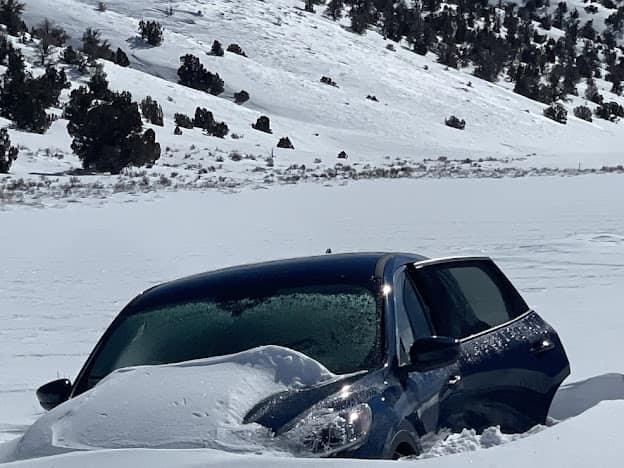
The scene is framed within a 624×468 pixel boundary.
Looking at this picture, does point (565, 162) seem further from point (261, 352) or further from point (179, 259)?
point (261, 352)

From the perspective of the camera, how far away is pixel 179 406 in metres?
3.85

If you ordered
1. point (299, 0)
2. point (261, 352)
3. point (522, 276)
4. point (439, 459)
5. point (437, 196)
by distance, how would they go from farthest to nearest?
point (299, 0) → point (437, 196) → point (522, 276) → point (261, 352) → point (439, 459)

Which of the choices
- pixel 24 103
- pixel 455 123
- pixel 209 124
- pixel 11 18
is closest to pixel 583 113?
pixel 455 123

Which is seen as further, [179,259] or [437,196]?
[437,196]

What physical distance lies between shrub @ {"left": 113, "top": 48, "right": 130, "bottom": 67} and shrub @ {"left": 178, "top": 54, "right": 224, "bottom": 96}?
2.70 meters

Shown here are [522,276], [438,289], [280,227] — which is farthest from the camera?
[280,227]

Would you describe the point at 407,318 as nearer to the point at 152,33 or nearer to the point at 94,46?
the point at 94,46

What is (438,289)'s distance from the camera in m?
5.13

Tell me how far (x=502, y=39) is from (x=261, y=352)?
78625mm

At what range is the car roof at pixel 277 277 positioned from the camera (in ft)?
15.9

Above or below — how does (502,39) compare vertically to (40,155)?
above

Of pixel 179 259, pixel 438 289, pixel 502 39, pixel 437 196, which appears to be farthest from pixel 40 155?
pixel 502 39

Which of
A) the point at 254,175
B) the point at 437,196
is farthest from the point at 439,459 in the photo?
the point at 254,175

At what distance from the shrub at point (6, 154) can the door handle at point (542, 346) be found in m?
24.8
